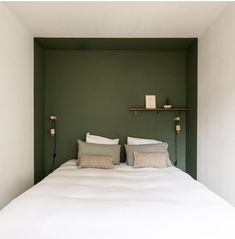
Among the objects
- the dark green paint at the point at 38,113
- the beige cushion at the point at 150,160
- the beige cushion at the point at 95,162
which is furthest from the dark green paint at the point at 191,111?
the dark green paint at the point at 38,113

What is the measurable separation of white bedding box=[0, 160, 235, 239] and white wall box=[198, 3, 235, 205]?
0.62 meters

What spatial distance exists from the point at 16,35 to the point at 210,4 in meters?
2.12

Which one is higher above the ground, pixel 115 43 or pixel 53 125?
pixel 115 43

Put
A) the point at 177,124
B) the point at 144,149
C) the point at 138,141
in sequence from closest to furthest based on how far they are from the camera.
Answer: the point at 144,149 < the point at 138,141 < the point at 177,124

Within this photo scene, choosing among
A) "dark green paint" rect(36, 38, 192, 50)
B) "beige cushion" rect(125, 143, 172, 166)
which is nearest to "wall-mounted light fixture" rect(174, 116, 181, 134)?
"beige cushion" rect(125, 143, 172, 166)

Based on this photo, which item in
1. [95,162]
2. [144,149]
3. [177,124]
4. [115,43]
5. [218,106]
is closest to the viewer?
[218,106]

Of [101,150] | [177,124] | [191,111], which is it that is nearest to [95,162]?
[101,150]

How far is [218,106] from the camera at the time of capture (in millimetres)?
2984

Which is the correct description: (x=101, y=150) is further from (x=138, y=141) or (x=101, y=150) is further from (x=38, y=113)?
(x=38, y=113)

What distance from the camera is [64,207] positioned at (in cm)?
181

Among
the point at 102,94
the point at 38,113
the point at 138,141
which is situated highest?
the point at 102,94

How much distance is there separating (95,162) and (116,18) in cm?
171

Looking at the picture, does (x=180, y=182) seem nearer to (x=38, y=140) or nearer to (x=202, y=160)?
(x=202, y=160)

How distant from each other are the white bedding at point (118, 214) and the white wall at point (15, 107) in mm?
734
